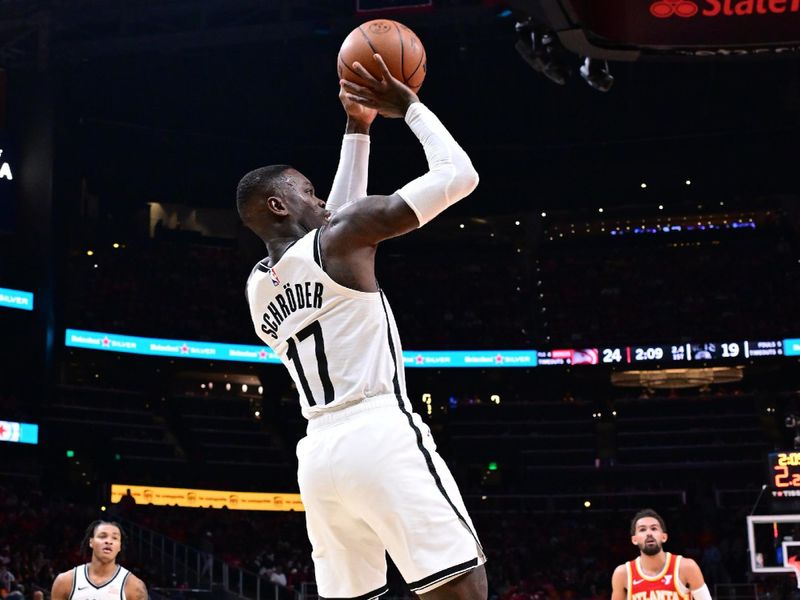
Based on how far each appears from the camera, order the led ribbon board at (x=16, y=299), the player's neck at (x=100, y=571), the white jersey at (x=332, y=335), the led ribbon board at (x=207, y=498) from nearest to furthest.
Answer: the white jersey at (x=332, y=335) < the player's neck at (x=100, y=571) < the led ribbon board at (x=16, y=299) < the led ribbon board at (x=207, y=498)

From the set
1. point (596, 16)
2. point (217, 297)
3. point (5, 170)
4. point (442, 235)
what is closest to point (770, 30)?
point (596, 16)

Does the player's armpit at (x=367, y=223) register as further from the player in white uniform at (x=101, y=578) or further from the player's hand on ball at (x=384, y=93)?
the player in white uniform at (x=101, y=578)

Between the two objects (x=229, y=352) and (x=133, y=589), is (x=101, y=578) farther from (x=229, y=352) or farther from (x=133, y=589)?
(x=229, y=352)

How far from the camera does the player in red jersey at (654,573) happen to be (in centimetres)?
792

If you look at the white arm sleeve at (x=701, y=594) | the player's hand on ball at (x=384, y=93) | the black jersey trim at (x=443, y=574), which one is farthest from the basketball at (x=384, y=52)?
the white arm sleeve at (x=701, y=594)

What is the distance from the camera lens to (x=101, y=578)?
7625mm

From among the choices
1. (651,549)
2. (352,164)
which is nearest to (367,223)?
(352,164)

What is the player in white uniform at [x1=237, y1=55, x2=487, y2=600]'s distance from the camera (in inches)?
147

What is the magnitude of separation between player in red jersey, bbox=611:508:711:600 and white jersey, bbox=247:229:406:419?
441cm

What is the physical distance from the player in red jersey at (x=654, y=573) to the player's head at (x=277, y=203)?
452 cm

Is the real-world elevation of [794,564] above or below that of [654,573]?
below

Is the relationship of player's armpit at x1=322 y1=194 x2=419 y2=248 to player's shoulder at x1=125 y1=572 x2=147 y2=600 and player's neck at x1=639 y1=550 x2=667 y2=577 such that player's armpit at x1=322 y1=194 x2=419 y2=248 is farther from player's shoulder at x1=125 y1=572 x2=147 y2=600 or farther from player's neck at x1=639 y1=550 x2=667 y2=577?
player's neck at x1=639 y1=550 x2=667 y2=577

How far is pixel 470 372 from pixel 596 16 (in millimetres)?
24828

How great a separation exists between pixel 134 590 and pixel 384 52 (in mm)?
4711
